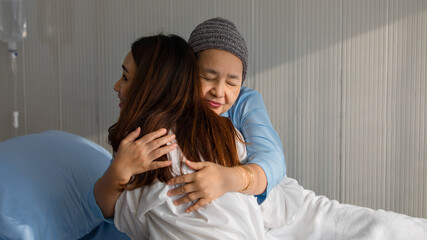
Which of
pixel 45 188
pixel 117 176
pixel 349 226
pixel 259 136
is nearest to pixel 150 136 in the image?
pixel 117 176

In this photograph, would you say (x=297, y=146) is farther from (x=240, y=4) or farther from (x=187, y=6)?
(x=187, y=6)

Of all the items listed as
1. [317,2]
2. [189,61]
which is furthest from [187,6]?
[189,61]

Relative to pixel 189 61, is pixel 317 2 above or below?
above

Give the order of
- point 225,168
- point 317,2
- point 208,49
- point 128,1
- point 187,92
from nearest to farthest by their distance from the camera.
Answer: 1. point 225,168
2. point 187,92
3. point 208,49
4. point 317,2
5. point 128,1

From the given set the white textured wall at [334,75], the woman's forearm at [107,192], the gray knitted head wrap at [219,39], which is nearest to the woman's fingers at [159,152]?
the woman's forearm at [107,192]

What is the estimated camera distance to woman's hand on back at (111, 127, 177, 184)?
1.00 m

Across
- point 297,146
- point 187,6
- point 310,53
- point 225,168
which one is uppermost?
point 187,6

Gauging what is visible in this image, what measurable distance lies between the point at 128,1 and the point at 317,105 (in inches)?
55.2

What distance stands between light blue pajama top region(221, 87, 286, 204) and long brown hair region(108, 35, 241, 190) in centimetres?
9

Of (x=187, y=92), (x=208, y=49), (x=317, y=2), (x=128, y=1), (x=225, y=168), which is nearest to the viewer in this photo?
(x=225, y=168)

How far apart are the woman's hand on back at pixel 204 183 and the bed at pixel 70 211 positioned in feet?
0.93

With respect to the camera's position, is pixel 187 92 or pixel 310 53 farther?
pixel 310 53

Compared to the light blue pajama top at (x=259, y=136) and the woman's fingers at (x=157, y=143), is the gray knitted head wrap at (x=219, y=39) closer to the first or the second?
the light blue pajama top at (x=259, y=136)

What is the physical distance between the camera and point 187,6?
2518 millimetres
